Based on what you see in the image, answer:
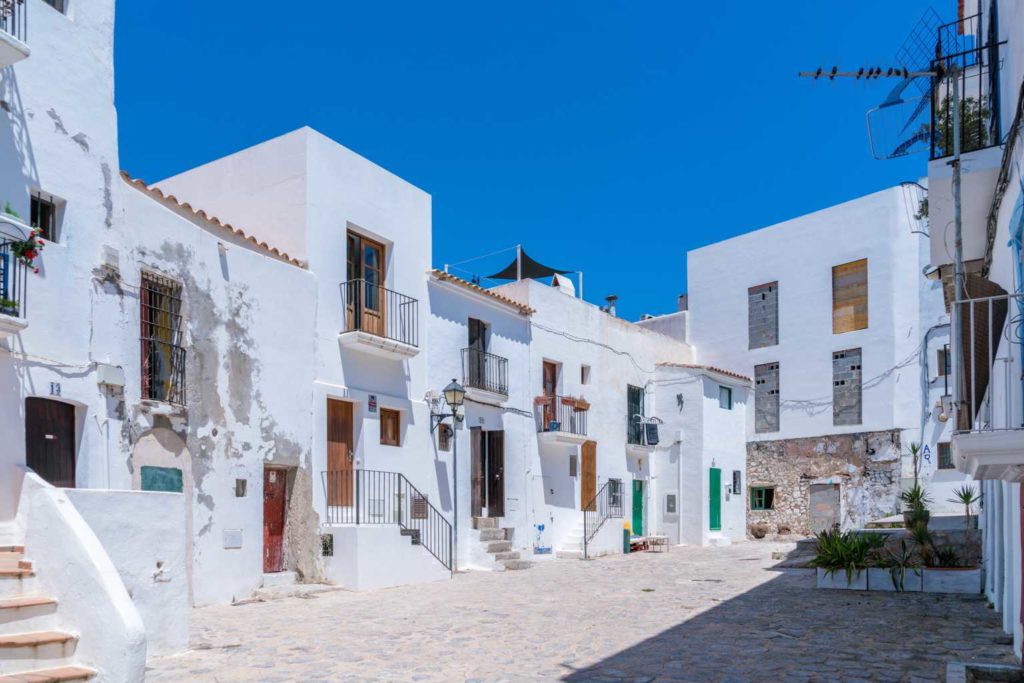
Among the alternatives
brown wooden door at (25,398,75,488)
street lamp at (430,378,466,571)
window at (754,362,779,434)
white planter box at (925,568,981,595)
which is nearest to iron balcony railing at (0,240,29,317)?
brown wooden door at (25,398,75,488)

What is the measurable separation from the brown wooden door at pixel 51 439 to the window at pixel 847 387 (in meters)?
22.6

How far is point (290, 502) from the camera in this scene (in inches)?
554

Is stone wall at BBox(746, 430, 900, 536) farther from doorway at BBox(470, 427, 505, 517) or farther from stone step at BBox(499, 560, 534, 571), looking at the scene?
stone step at BBox(499, 560, 534, 571)

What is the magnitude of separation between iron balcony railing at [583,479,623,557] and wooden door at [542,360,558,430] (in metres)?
2.51

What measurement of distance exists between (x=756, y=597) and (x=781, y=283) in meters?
17.7

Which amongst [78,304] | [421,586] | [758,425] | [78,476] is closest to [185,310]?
[78,304]

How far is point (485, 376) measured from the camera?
19219 mm

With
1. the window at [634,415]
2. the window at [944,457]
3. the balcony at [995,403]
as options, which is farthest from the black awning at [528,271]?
the balcony at [995,403]

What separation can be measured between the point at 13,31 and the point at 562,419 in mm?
14821

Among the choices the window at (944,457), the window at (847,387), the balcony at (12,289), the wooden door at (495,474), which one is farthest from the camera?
the window at (847,387)

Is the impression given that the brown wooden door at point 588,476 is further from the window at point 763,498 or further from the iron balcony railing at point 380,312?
the window at point 763,498

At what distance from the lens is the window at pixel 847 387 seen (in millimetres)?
26594

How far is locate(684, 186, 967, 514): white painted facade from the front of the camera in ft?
82.8

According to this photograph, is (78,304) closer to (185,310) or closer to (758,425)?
(185,310)
